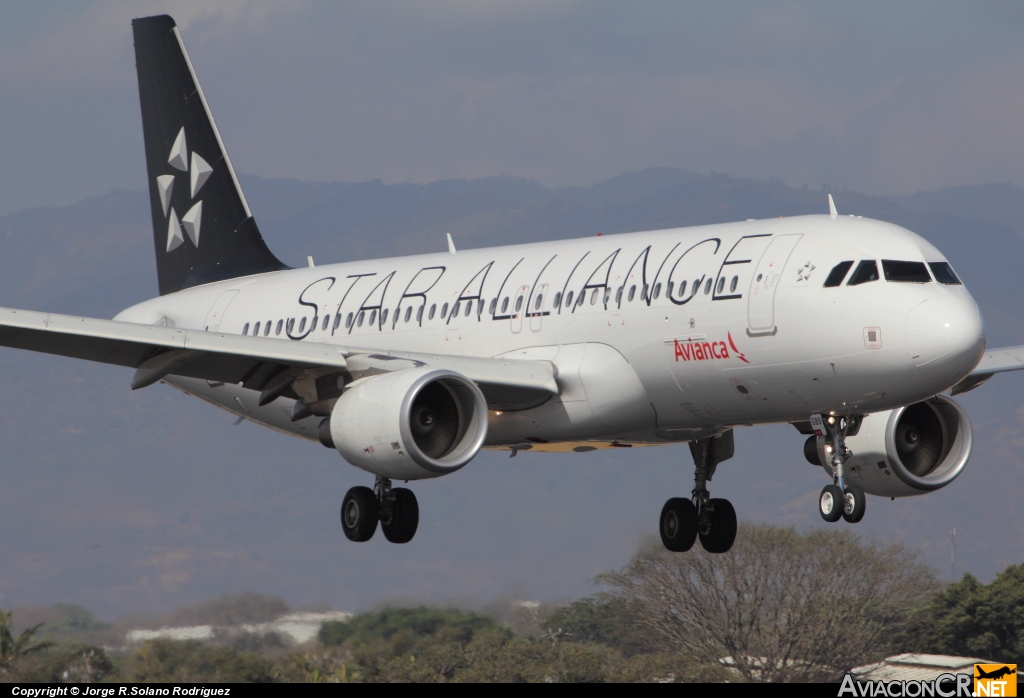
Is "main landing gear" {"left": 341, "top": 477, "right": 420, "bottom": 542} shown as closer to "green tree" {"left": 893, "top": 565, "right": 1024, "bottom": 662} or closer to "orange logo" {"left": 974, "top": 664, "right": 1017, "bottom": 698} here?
"orange logo" {"left": 974, "top": 664, "right": 1017, "bottom": 698}

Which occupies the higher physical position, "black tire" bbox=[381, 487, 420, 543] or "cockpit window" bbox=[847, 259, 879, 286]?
"cockpit window" bbox=[847, 259, 879, 286]

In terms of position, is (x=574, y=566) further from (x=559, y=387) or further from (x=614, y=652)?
(x=559, y=387)

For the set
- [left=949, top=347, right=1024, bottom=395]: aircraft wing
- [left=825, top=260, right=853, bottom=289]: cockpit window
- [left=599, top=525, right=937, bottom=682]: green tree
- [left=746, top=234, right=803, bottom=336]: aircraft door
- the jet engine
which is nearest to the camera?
[left=825, top=260, right=853, bottom=289]: cockpit window

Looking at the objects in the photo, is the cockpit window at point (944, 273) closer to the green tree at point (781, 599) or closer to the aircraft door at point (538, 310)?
the aircraft door at point (538, 310)

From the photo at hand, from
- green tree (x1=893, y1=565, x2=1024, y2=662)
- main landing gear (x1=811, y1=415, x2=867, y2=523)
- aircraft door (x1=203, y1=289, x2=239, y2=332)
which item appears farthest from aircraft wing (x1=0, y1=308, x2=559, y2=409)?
green tree (x1=893, y1=565, x2=1024, y2=662)

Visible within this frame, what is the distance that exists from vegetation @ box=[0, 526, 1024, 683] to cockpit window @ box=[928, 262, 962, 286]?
17.2 meters

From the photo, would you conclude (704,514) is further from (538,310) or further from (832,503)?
(832,503)

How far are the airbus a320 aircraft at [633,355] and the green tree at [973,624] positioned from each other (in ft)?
126

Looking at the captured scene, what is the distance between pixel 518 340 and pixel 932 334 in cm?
782

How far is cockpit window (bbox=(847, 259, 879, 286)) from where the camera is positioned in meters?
23.3

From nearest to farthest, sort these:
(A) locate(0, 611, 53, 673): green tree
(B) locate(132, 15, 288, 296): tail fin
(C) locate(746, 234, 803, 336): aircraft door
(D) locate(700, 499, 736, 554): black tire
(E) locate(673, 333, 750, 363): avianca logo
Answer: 1. (C) locate(746, 234, 803, 336): aircraft door
2. (E) locate(673, 333, 750, 363): avianca logo
3. (D) locate(700, 499, 736, 554): black tire
4. (A) locate(0, 611, 53, 673): green tree
5. (B) locate(132, 15, 288, 296): tail fin

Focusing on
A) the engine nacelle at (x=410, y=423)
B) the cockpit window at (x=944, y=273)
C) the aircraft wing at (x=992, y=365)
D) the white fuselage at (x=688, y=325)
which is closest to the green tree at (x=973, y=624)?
the aircraft wing at (x=992, y=365)

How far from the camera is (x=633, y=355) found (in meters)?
25.4

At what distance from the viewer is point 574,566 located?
3031 inches
